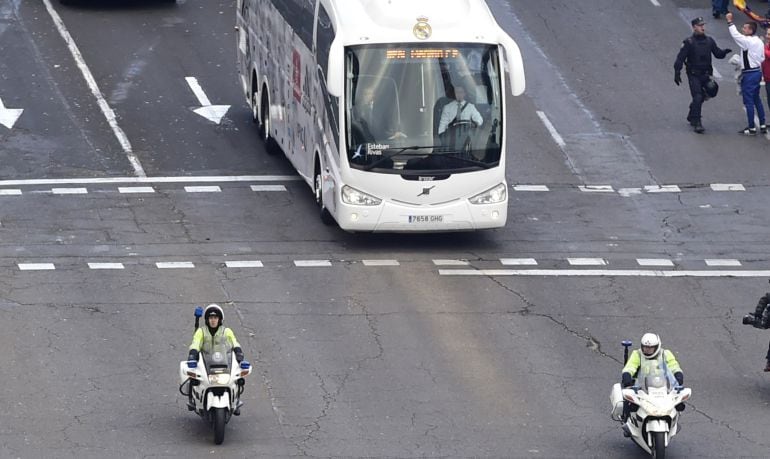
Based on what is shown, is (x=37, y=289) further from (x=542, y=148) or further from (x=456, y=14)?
(x=542, y=148)

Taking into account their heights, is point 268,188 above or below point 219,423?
below

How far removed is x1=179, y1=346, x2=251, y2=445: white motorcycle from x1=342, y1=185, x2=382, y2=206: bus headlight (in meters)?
6.92

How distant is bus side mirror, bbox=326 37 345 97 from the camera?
23.1 m

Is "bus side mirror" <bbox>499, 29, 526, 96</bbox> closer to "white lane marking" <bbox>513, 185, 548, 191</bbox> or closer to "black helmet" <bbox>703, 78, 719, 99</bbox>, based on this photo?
"white lane marking" <bbox>513, 185, 548, 191</bbox>

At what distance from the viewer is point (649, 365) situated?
16.4m

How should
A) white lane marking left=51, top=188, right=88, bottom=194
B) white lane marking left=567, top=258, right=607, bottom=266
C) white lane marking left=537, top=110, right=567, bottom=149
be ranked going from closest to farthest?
white lane marking left=567, top=258, right=607, bottom=266, white lane marking left=51, top=188, right=88, bottom=194, white lane marking left=537, top=110, right=567, bottom=149

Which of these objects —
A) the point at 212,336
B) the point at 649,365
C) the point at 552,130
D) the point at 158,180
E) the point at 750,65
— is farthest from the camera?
the point at 552,130

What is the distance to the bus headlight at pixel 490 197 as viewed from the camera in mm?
23625

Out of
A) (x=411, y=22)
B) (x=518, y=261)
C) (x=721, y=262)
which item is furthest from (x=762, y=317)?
(x=411, y=22)

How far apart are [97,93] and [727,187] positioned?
1123 cm

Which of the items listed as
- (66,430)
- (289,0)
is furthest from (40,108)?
(66,430)

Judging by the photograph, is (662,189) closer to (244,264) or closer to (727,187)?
(727,187)

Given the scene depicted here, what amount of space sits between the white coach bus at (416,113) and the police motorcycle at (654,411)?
746cm

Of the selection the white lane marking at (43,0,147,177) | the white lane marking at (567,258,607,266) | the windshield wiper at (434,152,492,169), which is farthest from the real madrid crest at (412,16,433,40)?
the white lane marking at (43,0,147,177)
